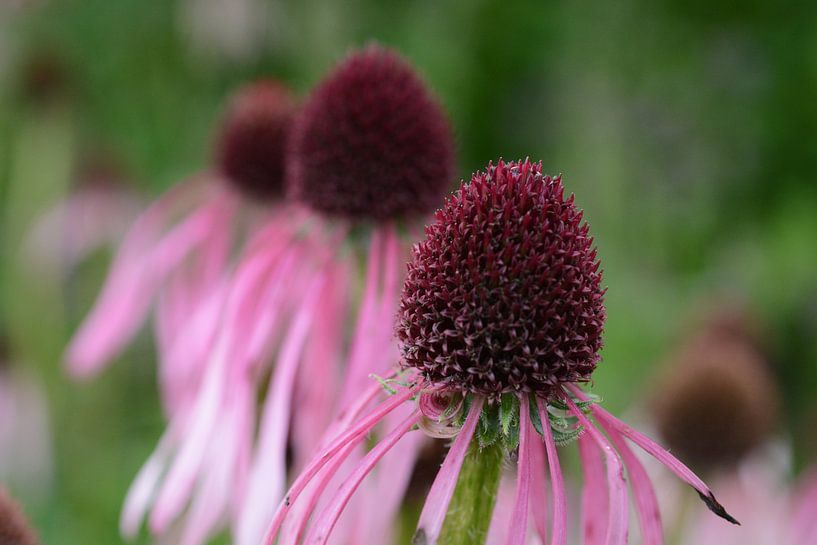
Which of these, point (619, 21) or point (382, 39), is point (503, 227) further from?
point (382, 39)

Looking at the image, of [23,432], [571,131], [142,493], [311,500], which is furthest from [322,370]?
[571,131]

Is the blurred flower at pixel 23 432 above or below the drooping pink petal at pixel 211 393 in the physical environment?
Answer: below

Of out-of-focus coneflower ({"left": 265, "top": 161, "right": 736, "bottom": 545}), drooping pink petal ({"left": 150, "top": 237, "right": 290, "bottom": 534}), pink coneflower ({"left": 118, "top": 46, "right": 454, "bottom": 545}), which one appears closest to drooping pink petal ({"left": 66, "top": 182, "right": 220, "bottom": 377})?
pink coneflower ({"left": 118, "top": 46, "right": 454, "bottom": 545})

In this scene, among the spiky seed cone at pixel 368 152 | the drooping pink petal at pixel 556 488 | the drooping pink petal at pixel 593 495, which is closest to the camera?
the drooping pink petal at pixel 556 488

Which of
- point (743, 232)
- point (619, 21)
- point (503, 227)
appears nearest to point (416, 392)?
point (503, 227)

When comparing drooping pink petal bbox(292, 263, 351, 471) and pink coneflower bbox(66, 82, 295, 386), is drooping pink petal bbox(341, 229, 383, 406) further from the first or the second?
pink coneflower bbox(66, 82, 295, 386)

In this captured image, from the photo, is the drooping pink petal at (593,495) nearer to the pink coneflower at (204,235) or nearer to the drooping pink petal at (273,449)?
the drooping pink petal at (273,449)

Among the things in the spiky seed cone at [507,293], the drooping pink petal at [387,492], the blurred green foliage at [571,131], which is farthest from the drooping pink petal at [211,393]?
the blurred green foliage at [571,131]
